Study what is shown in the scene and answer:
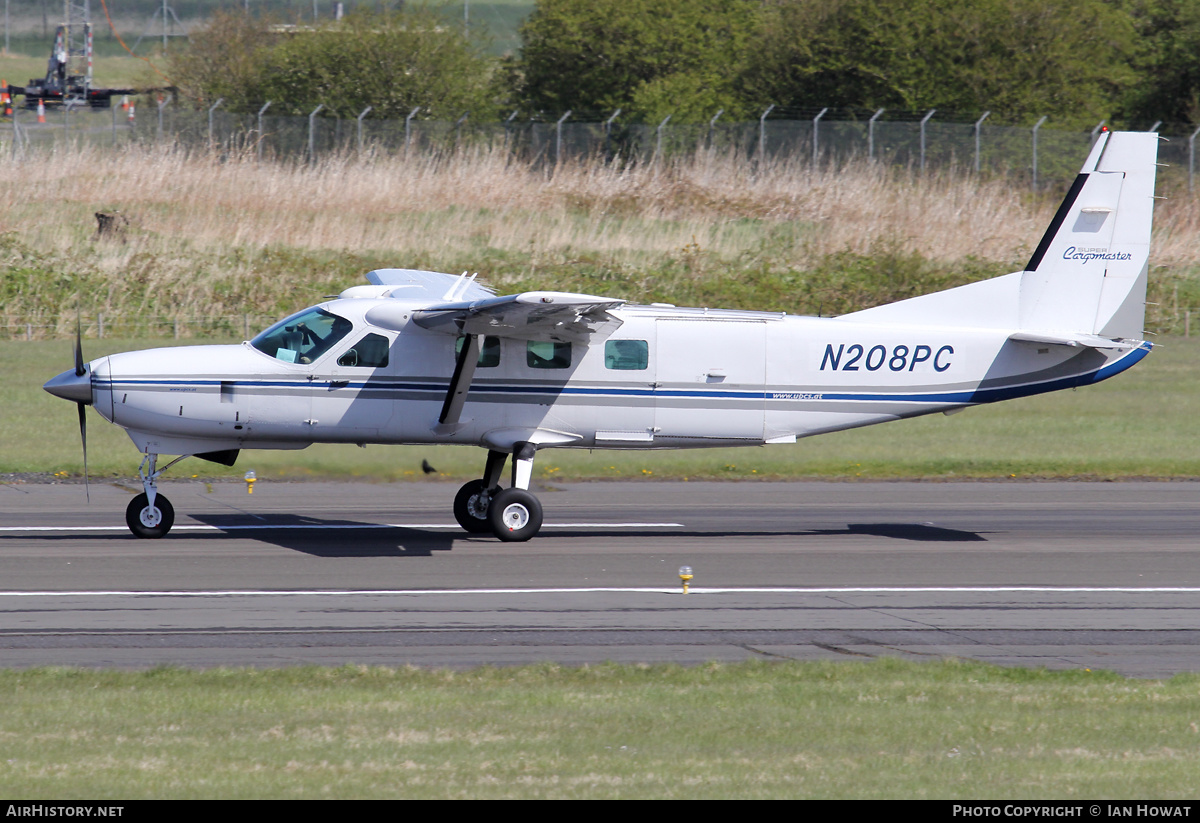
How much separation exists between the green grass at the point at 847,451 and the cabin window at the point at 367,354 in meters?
1.42

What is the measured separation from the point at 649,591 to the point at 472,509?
3.78 meters

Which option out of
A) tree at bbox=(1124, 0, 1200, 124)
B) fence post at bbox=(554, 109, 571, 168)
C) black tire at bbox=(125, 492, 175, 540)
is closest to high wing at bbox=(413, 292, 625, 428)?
black tire at bbox=(125, 492, 175, 540)

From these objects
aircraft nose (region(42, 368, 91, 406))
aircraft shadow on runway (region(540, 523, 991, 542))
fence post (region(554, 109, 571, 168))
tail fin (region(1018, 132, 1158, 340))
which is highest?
fence post (region(554, 109, 571, 168))

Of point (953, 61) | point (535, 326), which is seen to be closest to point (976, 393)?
point (535, 326)

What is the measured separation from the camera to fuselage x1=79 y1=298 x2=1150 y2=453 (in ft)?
47.8

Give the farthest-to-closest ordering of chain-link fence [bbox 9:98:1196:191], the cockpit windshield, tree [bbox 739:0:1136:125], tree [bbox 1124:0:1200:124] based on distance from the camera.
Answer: tree [bbox 1124:0:1200:124], tree [bbox 739:0:1136:125], chain-link fence [bbox 9:98:1196:191], the cockpit windshield

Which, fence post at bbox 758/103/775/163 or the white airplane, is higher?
fence post at bbox 758/103/775/163

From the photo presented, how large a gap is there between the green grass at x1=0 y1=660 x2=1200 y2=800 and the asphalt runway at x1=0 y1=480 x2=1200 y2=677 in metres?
0.73

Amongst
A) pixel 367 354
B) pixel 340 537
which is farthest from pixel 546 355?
pixel 340 537

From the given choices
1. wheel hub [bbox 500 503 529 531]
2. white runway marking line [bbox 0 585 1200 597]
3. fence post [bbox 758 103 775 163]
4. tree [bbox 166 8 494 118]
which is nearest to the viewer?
white runway marking line [bbox 0 585 1200 597]

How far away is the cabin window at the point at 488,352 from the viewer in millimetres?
14859

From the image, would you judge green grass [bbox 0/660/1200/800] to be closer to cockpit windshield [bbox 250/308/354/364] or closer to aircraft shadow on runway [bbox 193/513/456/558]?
aircraft shadow on runway [bbox 193/513/456/558]

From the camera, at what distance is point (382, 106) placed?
54.8 m

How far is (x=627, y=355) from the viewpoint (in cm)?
1508
